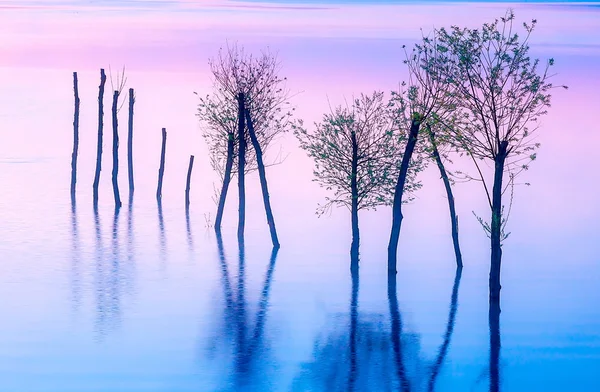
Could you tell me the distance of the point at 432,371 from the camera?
104ft

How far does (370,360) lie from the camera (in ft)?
107

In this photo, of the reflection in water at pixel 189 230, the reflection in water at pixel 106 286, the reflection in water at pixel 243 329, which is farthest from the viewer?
the reflection in water at pixel 189 230

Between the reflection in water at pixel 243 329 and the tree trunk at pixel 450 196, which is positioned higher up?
the tree trunk at pixel 450 196

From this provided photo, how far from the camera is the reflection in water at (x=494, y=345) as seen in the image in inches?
1219

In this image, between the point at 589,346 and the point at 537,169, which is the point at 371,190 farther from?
the point at 537,169

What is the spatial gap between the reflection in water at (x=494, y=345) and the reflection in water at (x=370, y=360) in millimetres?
1507

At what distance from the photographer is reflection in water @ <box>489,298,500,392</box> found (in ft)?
102

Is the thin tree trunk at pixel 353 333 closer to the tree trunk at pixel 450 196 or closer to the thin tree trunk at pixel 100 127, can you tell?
the tree trunk at pixel 450 196

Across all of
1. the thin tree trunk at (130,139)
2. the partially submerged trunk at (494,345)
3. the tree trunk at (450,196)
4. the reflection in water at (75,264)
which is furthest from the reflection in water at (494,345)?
the thin tree trunk at (130,139)

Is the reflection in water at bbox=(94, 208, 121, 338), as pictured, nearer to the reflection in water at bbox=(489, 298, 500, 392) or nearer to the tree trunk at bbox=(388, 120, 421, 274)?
the tree trunk at bbox=(388, 120, 421, 274)

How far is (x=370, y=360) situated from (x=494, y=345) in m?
5.33

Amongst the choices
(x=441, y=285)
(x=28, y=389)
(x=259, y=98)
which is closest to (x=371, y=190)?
(x=441, y=285)

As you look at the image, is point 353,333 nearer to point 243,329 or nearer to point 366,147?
point 243,329

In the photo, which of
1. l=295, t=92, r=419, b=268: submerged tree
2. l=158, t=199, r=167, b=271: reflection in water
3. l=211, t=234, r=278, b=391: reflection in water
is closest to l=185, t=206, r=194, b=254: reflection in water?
l=158, t=199, r=167, b=271: reflection in water
